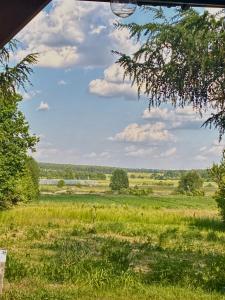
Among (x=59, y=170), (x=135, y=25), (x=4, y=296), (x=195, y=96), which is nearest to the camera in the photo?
(x=4, y=296)

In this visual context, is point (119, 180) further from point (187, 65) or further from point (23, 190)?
point (187, 65)

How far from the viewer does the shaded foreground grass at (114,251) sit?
16.9ft

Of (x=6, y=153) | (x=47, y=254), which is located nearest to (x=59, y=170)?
(x=6, y=153)

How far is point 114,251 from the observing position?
7523 mm

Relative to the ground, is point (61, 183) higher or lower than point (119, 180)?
lower

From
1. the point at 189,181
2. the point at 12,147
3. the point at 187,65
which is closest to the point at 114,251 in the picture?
the point at 187,65

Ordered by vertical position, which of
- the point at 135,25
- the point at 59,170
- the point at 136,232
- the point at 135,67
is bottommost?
the point at 136,232

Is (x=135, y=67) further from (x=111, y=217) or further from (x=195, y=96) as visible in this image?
(x=111, y=217)

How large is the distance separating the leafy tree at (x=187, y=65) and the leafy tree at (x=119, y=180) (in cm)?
1416

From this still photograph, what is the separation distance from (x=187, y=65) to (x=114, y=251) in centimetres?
338

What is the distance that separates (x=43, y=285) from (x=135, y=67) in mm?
4737

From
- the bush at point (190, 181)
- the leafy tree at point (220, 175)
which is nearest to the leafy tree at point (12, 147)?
the leafy tree at point (220, 175)

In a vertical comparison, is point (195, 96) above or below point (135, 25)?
below

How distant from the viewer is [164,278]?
18.4 ft
